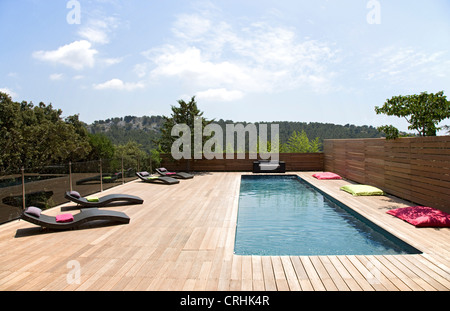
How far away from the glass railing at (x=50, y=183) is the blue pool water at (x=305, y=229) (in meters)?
4.12

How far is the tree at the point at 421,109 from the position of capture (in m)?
6.34

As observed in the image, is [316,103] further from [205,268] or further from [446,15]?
→ [205,268]

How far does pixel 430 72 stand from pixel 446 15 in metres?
2.17

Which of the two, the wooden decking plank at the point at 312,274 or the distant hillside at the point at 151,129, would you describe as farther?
the distant hillside at the point at 151,129

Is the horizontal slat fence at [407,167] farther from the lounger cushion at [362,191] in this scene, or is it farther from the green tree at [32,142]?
the green tree at [32,142]

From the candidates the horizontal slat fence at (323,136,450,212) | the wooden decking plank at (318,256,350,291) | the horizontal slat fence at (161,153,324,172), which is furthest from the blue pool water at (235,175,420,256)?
the horizontal slat fence at (161,153,324,172)

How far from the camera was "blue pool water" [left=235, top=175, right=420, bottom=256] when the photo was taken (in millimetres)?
4332

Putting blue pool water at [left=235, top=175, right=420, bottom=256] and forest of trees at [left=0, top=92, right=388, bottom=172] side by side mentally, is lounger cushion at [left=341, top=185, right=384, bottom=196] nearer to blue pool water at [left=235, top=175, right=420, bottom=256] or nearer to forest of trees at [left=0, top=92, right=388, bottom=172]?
blue pool water at [left=235, top=175, right=420, bottom=256]

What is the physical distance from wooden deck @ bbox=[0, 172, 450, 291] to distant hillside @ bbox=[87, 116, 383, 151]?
2061 cm

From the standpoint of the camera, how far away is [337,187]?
30.1 ft

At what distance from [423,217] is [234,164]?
10217mm

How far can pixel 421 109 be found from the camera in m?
6.47

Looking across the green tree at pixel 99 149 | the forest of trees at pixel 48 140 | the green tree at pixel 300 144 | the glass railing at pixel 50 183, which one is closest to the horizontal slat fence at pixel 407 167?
the glass railing at pixel 50 183
